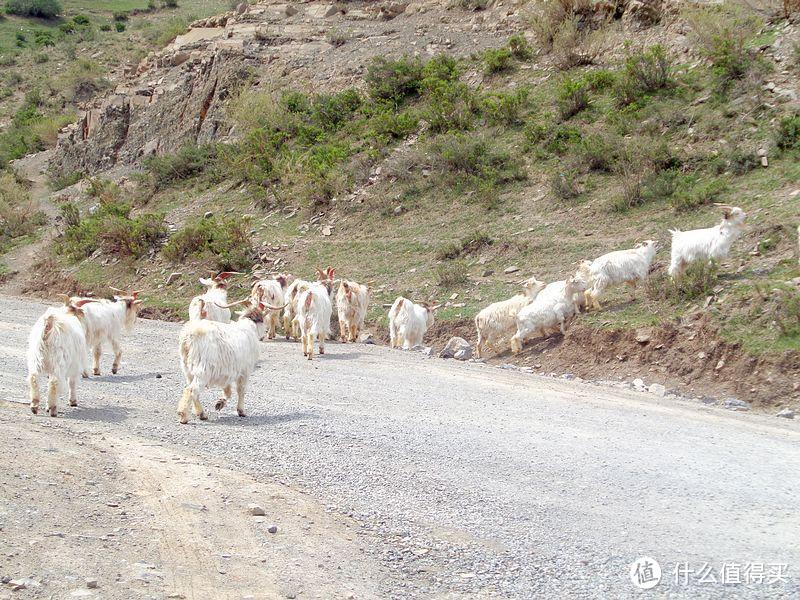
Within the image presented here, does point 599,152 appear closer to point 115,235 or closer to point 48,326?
point 115,235

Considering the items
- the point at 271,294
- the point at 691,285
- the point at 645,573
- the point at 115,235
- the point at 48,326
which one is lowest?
the point at 645,573

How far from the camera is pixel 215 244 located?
2497 centimetres

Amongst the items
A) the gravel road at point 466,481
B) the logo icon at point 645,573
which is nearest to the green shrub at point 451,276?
the gravel road at point 466,481

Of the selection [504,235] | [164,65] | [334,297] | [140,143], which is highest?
[164,65]

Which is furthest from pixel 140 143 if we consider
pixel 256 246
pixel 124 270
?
pixel 256 246

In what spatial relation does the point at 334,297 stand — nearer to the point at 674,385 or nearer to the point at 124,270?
the point at 674,385

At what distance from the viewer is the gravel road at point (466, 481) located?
558 cm

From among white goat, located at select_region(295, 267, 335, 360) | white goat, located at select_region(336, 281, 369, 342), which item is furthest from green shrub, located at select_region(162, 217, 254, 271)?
white goat, located at select_region(295, 267, 335, 360)

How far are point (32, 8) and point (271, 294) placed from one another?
234 feet

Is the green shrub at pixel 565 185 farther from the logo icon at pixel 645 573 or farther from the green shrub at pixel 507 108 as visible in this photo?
the logo icon at pixel 645 573

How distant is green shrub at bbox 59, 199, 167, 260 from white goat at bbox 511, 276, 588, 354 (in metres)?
15.6

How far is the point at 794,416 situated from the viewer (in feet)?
36.8

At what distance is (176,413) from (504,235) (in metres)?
12.7

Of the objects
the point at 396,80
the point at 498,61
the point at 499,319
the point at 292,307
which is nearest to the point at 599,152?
the point at 499,319
